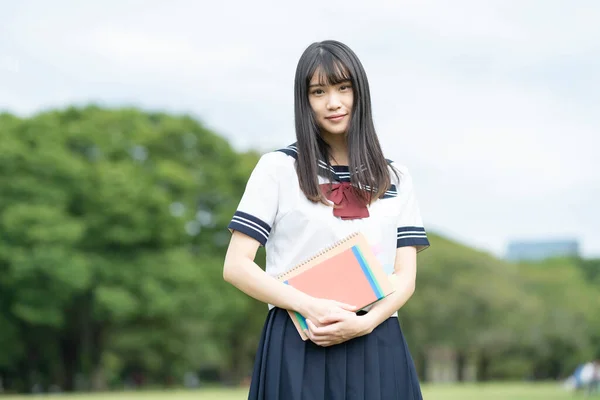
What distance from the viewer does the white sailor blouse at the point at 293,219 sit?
3281mm

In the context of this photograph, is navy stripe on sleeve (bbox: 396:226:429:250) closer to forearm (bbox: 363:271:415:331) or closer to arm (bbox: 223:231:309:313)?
forearm (bbox: 363:271:415:331)

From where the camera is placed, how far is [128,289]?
1351 inches

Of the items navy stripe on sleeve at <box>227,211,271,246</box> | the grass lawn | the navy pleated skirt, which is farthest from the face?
the grass lawn

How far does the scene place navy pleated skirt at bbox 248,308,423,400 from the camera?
3213mm

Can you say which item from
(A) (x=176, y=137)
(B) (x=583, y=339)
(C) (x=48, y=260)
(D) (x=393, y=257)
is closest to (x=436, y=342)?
(B) (x=583, y=339)

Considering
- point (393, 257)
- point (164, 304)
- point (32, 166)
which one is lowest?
point (164, 304)

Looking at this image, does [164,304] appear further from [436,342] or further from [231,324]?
[436,342]

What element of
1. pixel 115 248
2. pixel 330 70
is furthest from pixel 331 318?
pixel 115 248

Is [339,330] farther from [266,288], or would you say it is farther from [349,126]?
[349,126]

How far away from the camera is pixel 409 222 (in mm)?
3475

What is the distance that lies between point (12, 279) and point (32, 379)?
8.29 meters

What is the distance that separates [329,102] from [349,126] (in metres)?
0.12

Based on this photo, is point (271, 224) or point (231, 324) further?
point (231, 324)

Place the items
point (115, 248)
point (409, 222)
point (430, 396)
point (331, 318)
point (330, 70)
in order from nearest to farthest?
point (331, 318)
point (330, 70)
point (409, 222)
point (430, 396)
point (115, 248)
